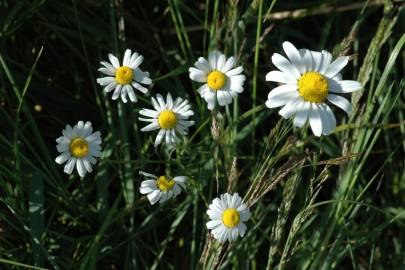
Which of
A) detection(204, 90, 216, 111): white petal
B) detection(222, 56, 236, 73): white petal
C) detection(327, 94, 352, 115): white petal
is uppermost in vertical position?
detection(222, 56, 236, 73): white petal

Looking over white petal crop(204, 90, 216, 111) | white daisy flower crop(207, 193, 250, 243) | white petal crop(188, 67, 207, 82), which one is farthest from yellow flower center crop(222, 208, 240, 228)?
white petal crop(188, 67, 207, 82)

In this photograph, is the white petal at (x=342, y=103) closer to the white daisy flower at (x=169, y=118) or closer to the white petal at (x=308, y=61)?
the white petal at (x=308, y=61)

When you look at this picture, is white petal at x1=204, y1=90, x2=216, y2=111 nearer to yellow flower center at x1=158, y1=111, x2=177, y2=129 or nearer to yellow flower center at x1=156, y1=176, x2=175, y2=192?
yellow flower center at x1=158, y1=111, x2=177, y2=129

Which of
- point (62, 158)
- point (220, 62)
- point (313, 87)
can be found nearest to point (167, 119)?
point (220, 62)

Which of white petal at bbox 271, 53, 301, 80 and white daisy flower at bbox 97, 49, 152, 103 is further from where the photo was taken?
white daisy flower at bbox 97, 49, 152, 103

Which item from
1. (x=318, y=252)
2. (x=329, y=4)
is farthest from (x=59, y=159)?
(x=329, y=4)

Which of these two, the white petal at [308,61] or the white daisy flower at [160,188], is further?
the white daisy flower at [160,188]

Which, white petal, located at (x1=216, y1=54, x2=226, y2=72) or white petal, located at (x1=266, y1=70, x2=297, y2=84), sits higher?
white petal, located at (x1=216, y1=54, x2=226, y2=72)

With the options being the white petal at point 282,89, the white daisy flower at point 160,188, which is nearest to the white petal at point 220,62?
the white petal at point 282,89

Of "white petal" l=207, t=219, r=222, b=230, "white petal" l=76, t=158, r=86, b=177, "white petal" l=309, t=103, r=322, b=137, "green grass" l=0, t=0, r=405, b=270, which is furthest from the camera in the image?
"green grass" l=0, t=0, r=405, b=270
